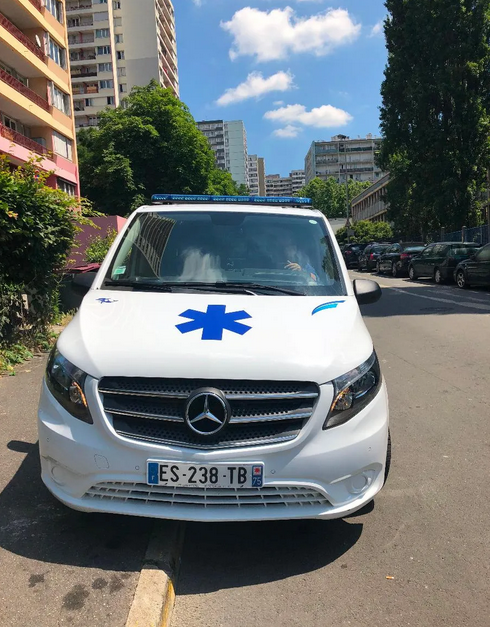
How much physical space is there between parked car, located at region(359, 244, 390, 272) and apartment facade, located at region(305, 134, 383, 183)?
4761 inches

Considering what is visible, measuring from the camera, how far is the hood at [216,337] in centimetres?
273

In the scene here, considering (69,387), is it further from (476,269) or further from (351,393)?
(476,269)

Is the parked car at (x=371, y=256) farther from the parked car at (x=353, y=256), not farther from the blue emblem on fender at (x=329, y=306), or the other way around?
the blue emblem on fender at (x=329, y=306)

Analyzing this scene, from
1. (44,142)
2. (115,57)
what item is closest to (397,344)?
(44,142)

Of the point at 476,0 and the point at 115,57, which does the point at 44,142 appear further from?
the point at 115,57

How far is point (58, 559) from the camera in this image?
9.25 ft

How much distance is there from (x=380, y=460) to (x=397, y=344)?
627 centimetres

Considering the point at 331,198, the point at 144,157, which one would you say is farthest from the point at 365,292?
the point at 331,198

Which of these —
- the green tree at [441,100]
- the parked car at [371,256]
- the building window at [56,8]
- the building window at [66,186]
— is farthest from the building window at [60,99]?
the parked car at [371,256]

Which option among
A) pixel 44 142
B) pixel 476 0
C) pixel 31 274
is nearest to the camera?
pixel 31 274

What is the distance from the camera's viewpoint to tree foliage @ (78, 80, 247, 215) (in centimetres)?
3822

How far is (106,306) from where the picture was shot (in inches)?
135

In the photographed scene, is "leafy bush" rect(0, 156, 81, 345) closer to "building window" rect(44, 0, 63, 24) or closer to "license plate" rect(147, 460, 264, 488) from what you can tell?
"license plate" rect(147, 460, 264, 488)

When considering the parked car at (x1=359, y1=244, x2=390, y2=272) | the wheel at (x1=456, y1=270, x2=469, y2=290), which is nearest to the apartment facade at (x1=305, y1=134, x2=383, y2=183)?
the parked car at (x1=359, y1=244, x2=390, y2=272)
